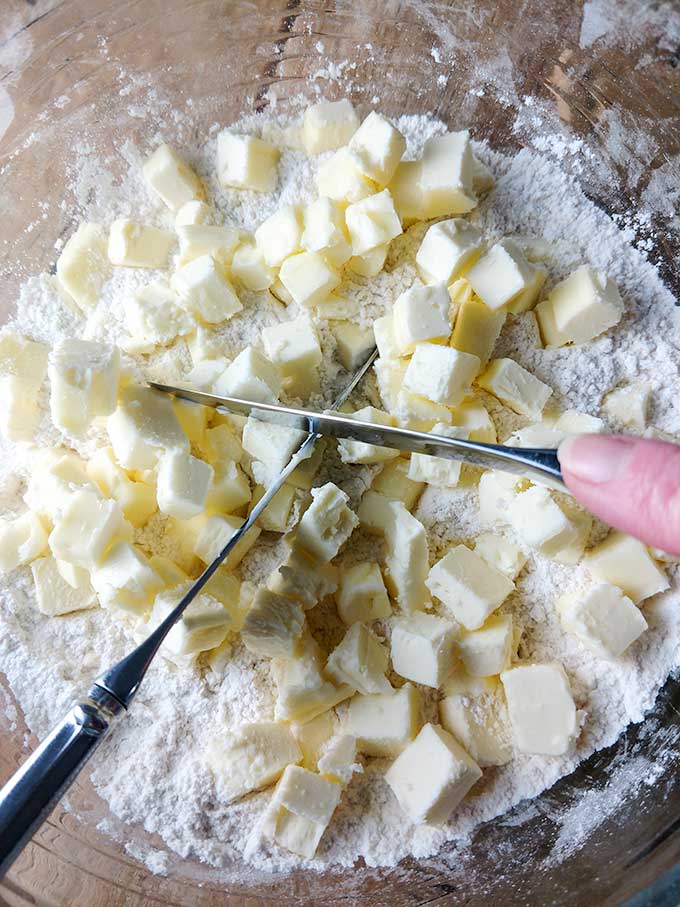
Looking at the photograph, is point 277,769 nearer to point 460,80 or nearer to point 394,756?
point 394,756

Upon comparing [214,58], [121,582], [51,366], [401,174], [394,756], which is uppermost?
[214,58]

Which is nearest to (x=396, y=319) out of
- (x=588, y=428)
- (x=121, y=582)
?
(x=588, y=428)

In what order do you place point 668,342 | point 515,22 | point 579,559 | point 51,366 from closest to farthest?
1. point 51,366
2. point 579,559
3. point 668,342
4. point 515,22

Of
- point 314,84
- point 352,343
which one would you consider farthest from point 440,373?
point 314,84

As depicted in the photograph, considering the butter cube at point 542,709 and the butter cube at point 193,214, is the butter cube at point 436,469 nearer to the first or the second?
the butter cube at point 542,709

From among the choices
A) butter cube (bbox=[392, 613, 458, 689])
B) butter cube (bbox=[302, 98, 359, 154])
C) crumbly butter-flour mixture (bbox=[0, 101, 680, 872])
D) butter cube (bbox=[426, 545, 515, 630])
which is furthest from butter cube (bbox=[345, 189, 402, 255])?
butter cube (bbox=[392, 613, 458, 689])
